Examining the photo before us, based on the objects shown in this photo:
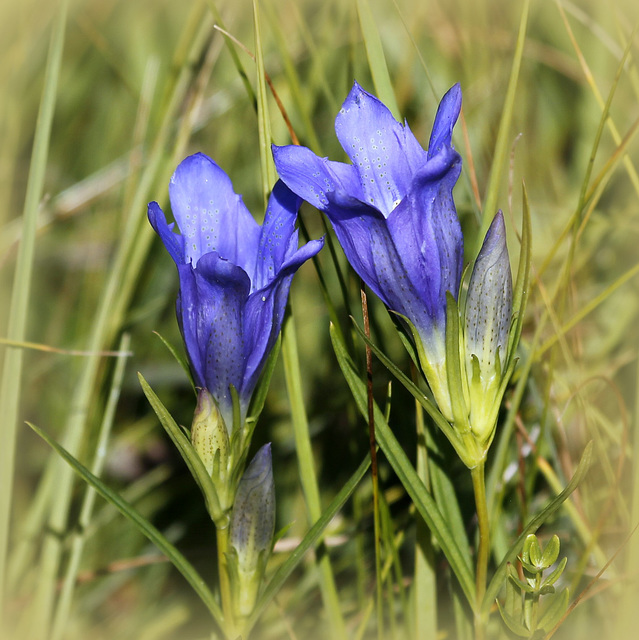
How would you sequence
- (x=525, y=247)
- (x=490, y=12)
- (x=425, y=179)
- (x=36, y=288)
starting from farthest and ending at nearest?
(x=36, y=288) → (x=490, y=12) → (x=525, y=247) → (x=425, y=179)

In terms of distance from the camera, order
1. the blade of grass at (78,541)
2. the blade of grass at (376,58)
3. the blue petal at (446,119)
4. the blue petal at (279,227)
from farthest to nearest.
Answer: the blade of grass at (78,541) → the blade of grass at (376,58) → the blue petal at (279,227) → the blue petal at (446,119)

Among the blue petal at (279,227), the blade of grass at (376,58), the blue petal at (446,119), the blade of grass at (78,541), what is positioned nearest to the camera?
the blue petal at (446,119)

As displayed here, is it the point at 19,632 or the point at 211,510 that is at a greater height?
the point at 211,510

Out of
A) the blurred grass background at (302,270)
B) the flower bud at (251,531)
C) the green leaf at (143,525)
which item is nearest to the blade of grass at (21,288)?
the blurred grass background at (302,270)

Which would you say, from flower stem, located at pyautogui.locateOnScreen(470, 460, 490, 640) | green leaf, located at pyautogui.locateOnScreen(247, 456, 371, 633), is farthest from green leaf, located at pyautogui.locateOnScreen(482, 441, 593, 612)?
green leaf, located at pyautogui.locateOnScreen(247, 456, 371, 633)

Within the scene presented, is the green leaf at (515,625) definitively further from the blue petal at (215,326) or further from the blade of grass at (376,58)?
the blade of grass at (376,58)

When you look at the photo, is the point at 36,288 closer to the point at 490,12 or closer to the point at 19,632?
the point at 19,632

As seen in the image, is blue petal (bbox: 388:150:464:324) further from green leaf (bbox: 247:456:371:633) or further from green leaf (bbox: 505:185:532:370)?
green leaf (bbox: 247:456:371:633)

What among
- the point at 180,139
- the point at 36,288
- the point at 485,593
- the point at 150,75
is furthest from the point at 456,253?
the point at 36,288

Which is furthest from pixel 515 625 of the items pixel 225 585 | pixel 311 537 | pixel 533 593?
pixel 225 585
